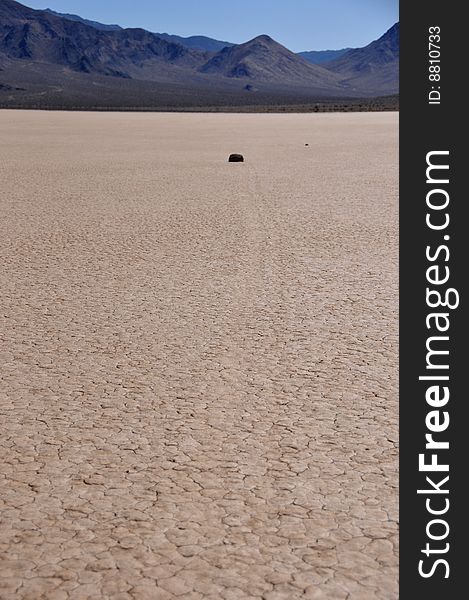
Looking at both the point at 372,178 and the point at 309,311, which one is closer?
the point at 309,311

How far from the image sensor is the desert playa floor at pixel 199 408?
11.9ft

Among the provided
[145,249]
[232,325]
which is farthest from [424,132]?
[145,249]

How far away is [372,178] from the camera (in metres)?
18.3

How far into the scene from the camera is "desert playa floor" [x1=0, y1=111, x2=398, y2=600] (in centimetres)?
363

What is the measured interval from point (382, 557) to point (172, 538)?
0.81m

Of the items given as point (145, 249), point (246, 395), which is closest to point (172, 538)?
point (246, 395)

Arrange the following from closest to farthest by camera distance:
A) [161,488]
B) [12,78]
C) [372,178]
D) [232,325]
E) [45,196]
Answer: [161,488], [232,325], [45,196], [372,178], [12,78]

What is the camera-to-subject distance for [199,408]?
207 inches

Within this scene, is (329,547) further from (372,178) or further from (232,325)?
(372,178)

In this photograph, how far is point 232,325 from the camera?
6988 millimetres

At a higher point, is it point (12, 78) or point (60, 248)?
point (12, 78)

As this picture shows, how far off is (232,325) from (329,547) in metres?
3.38

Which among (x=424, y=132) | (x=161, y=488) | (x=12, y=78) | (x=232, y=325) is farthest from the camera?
(x=12, y=78)

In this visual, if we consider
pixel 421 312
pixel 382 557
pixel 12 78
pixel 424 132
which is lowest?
pixel 382 557
